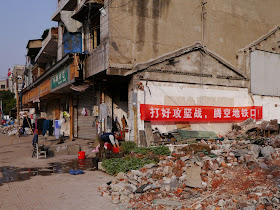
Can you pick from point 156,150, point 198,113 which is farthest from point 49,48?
point 156,150

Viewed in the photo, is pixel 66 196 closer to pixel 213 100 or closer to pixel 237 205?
pixel 237 205

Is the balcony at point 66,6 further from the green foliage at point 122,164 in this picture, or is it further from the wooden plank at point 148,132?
the green foliage at point 122,164

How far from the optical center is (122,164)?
9.60 meters

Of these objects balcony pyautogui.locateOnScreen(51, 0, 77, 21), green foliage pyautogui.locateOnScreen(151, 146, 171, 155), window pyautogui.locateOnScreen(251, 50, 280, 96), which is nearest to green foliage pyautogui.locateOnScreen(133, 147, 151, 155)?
green foliage pyautogui.locateOnScreen(151, 146, 171, 155)

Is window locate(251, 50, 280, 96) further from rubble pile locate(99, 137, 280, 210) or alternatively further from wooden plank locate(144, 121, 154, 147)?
rubble pile locate(99, 137, 280, 210)

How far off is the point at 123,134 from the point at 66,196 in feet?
27.4

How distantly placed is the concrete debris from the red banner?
12.9 ft

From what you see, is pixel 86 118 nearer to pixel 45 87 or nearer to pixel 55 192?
pixel 45 87

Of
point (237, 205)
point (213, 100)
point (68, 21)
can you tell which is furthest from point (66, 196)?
point (68, 21)

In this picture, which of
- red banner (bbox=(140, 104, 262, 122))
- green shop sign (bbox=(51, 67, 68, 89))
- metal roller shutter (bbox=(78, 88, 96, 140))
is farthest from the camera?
metal roller shutter (bbox=(78, 88, 96, 140))

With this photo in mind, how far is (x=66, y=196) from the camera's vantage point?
6.95m

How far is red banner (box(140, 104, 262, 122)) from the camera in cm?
1324

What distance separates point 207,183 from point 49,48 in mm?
21637

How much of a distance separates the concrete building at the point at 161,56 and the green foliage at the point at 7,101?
48987mm
